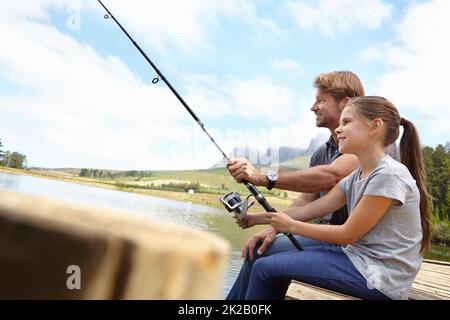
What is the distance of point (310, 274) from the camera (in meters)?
2.10

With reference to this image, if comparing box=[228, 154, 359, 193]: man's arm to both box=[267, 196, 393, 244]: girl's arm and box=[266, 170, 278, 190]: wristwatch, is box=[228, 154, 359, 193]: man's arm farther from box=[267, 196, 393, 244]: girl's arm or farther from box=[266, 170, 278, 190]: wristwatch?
box=[267, 196, 393, 244]: girl's arm

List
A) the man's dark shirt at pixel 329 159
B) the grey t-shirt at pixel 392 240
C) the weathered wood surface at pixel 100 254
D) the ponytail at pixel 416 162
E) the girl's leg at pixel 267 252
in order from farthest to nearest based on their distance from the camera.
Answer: the man's dark shirt at pixel 329 159 < the girl's leg at pixel 267 252 < the ponytail at pixel 416 162 < the grey t-shirt at pixel 392 240 < the weathered wood surface at pixel 100 254

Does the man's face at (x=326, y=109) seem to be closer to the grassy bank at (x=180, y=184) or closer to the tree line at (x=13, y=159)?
the grassy bank at (x=180, y=184)

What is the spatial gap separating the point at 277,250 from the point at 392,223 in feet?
3.18

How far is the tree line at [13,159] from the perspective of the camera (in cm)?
11962

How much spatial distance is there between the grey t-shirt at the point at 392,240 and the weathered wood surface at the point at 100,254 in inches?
69.8

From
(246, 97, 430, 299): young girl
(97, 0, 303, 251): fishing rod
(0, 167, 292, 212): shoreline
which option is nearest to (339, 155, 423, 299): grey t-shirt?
(246, 97, 430, 299): young girl

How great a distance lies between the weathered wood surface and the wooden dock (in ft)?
6.70

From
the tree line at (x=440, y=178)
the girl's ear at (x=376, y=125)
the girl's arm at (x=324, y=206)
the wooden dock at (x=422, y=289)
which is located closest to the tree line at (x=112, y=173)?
the tree line at (x=440, y=178)

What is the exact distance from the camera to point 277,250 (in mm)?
2850

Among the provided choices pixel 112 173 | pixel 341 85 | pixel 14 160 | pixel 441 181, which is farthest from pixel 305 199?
pixel 112 173
